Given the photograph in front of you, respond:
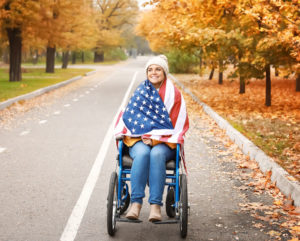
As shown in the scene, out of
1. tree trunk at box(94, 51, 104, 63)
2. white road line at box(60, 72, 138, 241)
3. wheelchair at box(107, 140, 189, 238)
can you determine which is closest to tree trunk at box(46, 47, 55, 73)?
white road line at box(60, 72, 138, 241)

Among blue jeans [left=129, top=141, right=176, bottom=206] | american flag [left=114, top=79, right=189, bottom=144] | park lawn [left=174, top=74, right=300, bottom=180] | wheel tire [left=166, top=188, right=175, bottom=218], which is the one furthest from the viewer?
Result: park lawn [left=174, top=74, right=300, bottom=180]

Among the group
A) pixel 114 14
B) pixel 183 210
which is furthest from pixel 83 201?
pixel 114 14

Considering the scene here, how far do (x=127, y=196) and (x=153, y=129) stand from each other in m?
0.80

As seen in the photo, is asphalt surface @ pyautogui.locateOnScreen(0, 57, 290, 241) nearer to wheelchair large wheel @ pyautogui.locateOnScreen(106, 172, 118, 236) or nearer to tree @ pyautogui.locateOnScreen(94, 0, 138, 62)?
wheelchair large wheel @ pyautogui.locateOnScreen(106, 172, 118, 236)

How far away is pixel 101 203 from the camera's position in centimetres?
514

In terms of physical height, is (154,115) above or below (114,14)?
below

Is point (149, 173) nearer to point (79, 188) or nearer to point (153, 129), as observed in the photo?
point (153, 129)

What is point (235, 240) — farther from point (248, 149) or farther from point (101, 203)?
point (248, 149)

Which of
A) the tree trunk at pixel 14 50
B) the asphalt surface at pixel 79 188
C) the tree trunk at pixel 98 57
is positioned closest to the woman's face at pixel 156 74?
the asphalt surface at pixel 79 188

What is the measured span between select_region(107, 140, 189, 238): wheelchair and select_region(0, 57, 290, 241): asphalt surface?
174mm

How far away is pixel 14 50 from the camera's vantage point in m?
23.9

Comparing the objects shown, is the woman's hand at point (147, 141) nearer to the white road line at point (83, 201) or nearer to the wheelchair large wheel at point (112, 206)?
the wheelchair large wheel at point (112, 206)

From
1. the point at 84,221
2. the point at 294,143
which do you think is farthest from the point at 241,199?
the point at 294,143

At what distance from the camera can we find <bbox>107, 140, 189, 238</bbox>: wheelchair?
4090 millimetres
